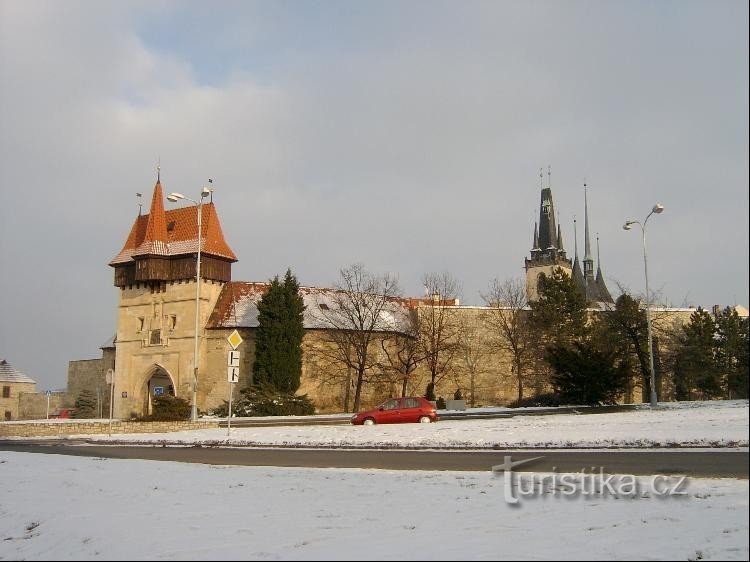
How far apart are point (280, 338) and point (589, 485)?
4132cm

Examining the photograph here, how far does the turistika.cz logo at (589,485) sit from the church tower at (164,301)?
44464 millimetres

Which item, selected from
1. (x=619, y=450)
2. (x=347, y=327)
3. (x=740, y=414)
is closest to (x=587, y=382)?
(x=619, y=450)

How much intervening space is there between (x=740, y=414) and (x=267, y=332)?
4769 centimetres

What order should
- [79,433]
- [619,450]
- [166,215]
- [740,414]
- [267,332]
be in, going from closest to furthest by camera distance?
[740,414]
[619,450]
[79,433]
[267,332]
[166,215]

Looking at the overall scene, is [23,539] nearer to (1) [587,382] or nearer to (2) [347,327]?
(1) [587,382]

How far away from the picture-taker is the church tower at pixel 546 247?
10294 centimetres

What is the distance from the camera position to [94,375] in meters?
66.4

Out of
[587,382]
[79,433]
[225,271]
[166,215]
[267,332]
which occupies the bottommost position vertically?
[79,433]

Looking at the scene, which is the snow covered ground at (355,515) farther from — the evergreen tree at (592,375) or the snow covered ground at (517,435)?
the evergreen tree at (592,375)

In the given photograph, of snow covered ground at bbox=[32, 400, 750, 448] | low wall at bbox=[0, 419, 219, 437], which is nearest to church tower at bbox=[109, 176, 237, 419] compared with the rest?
low wall at bbox=[0, 419, 219, 437]

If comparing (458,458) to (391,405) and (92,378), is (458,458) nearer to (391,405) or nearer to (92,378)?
(391,405)

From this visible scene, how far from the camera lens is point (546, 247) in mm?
104375

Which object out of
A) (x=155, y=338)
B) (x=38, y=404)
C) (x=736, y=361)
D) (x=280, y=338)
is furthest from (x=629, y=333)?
(x=38, y=404)

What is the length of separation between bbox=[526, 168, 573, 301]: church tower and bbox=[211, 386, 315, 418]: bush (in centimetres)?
6351
